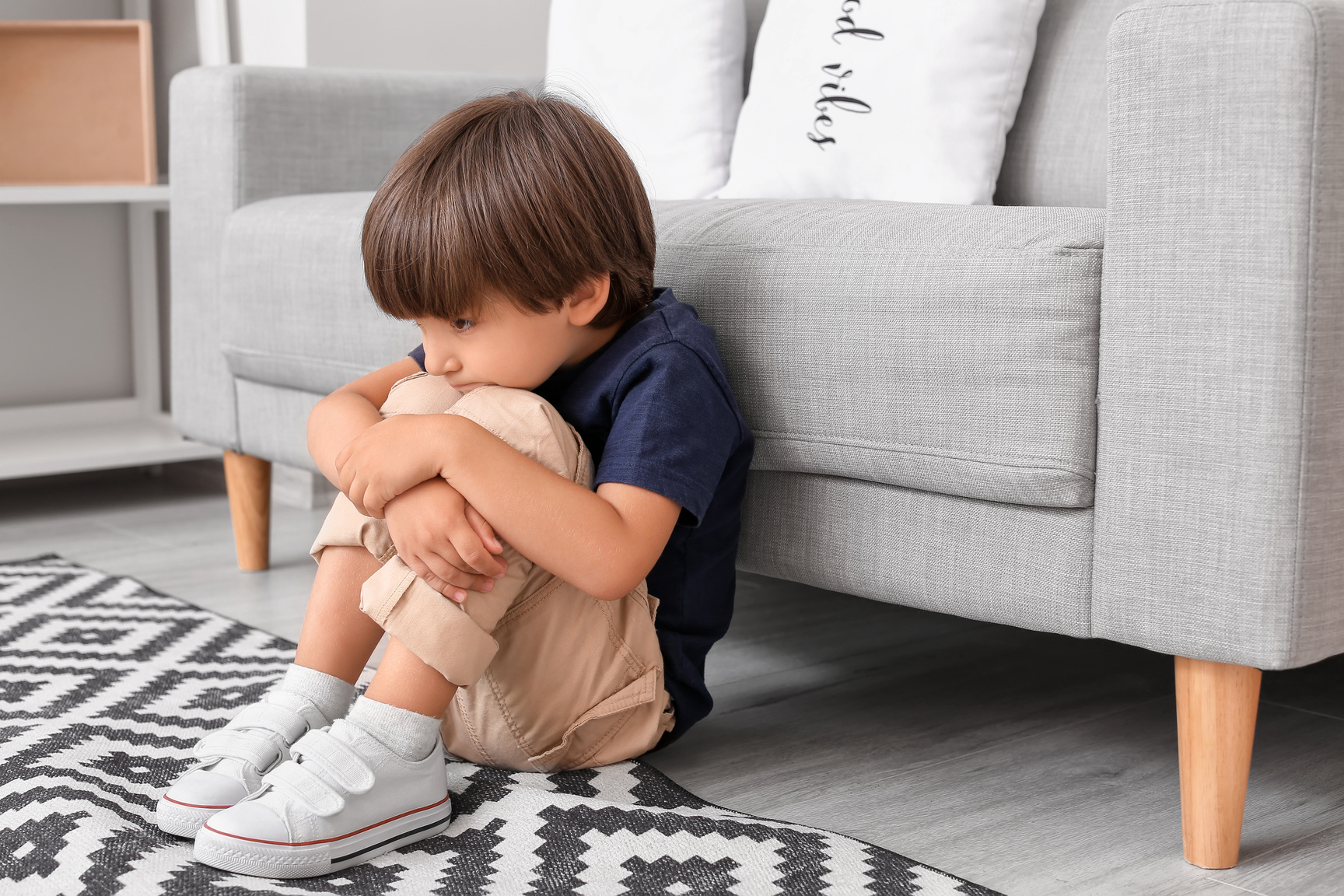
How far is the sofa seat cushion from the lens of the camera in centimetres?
93

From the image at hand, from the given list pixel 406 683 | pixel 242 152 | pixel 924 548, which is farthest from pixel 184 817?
pixel 242 152

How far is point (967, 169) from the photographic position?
57.6 inches

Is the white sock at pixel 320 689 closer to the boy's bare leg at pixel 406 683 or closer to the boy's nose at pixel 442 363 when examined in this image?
the boy's bare leg at pixel 406 683

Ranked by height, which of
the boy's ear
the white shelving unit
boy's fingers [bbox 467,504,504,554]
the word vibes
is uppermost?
the word vibes

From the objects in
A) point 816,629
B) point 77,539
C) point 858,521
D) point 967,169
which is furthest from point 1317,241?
point 77,539

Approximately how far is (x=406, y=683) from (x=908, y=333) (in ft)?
1.38

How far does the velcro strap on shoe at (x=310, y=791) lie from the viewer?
843 millimetres

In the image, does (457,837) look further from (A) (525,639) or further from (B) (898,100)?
(B) (898,100)

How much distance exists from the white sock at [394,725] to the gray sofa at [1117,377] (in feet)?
1.14

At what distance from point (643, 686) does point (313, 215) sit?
77 cm

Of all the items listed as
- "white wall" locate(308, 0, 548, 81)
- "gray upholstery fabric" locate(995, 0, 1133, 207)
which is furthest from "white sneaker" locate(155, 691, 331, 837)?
"white wall" locate(308, 0, 548, 81)

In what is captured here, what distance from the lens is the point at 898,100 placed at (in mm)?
1479

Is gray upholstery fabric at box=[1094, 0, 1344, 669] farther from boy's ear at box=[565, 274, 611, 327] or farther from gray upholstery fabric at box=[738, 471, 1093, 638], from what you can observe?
boy's ear at box=[565, 274, 611, 327]

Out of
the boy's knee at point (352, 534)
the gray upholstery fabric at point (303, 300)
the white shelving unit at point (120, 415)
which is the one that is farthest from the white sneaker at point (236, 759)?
the white shelving unit at point (120, 415)
